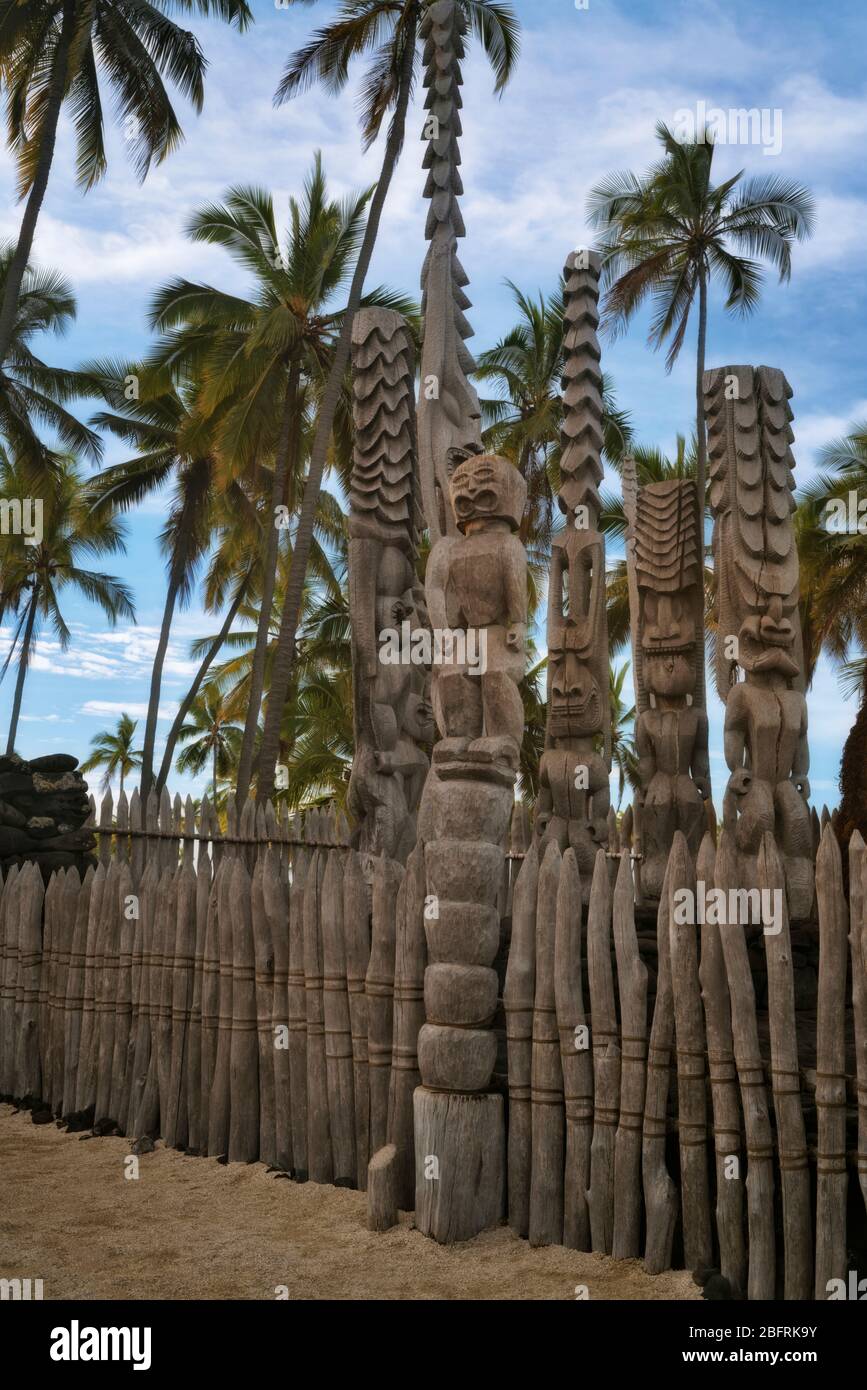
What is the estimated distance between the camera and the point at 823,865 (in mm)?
4105

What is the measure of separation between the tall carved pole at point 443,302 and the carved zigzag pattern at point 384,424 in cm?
19

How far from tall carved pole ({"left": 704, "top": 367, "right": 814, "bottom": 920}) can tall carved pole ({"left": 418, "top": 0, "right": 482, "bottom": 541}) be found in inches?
73.5

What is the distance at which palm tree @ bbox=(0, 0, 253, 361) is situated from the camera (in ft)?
60.3

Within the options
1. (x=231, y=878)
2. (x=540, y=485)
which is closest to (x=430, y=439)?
(x=231, y=878)

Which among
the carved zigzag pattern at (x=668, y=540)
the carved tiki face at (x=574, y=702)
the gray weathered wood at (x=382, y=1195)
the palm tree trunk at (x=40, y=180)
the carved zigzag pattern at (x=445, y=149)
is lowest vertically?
the gray weathered wood at (x=382, y=1195)

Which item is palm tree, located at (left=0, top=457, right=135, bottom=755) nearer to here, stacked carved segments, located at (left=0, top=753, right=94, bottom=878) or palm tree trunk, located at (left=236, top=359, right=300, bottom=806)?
palm tree trunk, located at (left=236, top=359, right=300, bottom=806)

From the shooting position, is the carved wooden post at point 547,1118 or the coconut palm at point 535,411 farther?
the coconut palm at point 535,411

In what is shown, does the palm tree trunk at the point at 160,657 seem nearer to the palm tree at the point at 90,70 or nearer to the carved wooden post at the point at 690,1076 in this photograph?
the palm tree at the point at 90,70

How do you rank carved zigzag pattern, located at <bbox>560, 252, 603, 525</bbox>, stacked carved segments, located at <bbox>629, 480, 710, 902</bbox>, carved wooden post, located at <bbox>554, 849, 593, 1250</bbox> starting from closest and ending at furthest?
Answer: carved wooden post, located at <bbox>554, 849, 593, 1250</bbox> → stacked carved segments, located at <bbox>629, 480, 710, 902</bbox> → carved zigzag pattern, located at <bbox>560, 252, 603, 525</bbox>

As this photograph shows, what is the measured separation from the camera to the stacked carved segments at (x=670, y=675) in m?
9.08

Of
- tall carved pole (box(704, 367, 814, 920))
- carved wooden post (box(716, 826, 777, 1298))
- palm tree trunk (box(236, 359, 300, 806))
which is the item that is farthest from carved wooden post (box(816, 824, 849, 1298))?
palm tree trunk (box(236, 359, 300, 806))

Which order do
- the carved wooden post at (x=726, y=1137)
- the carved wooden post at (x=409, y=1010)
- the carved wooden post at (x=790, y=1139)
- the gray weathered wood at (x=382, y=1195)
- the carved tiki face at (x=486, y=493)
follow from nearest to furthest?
the carved wooden post at (x=790, y=1139)
the carved wooden post at (x=726, y=1137)
the gray weathered wood at (x=382, y=1195)
the carved wooden post at (x=409, y=1010)
the carved tiki face at (x=486, y=493)

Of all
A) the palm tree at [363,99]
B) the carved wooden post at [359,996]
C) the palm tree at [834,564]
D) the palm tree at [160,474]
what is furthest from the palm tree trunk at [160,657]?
the carved wooden post at [359,996]

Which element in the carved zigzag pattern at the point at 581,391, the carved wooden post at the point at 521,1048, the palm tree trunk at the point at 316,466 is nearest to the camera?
the carved wooden post at the point at 521,1048
